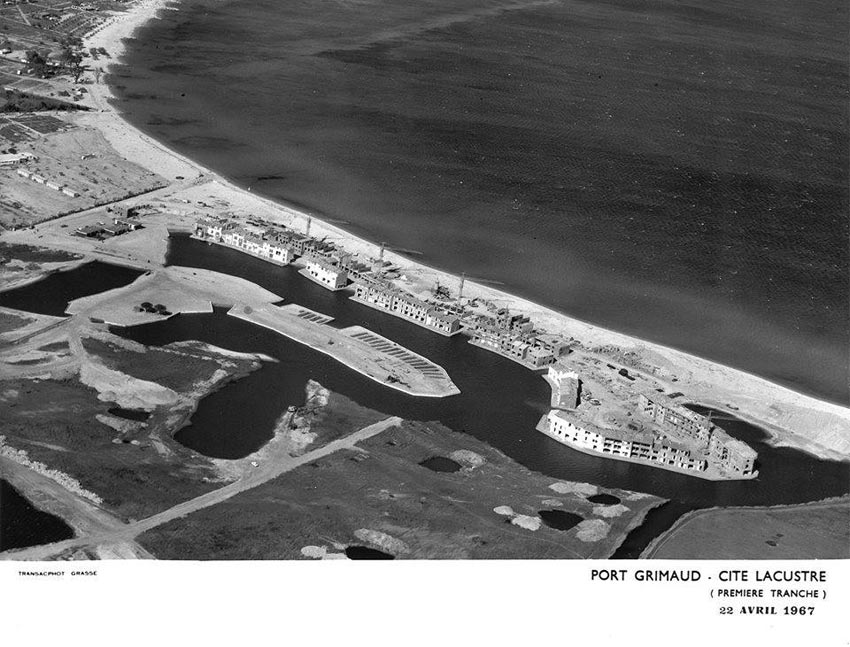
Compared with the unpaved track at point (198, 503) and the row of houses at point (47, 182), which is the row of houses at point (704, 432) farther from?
the row of houses at point (47, 182)

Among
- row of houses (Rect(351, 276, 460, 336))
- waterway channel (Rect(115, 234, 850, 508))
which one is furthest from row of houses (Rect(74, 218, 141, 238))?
row of houses (Rect(351, 276, 460, 336))

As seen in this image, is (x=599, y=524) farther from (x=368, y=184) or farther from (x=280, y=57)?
(x=280, y=57)

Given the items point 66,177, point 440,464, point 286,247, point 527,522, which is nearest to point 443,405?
point 440,464

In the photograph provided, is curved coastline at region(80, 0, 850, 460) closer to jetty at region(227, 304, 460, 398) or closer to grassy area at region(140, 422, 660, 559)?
jetty at region(227, 304, 460, 398)

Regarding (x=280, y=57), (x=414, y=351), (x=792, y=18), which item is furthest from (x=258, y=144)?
(x=792, y=18)

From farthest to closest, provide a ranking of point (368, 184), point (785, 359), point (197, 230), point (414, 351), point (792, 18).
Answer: point (792, 18)
point (368, 184)
point (197, 230)
point (785, 359)
point (414, 351)

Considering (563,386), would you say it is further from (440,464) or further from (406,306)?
(440,464)
